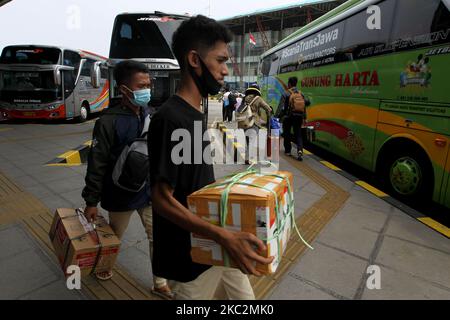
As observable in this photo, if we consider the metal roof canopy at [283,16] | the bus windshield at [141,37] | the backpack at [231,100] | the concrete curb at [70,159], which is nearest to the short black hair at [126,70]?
the concrete curb at [70,159]

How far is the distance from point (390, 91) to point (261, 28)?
54.6 meters

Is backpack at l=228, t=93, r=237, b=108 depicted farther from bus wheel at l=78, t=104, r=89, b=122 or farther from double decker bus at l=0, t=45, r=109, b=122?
bus wheel at l=78, t=104, r=89, b=122

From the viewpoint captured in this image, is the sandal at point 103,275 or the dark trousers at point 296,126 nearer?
the sandal at point 103,275

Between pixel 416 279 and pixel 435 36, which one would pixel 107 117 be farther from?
pixel 435 36

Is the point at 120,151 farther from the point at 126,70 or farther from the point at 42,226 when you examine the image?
the point at 42,226

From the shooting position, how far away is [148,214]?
7.94 ft

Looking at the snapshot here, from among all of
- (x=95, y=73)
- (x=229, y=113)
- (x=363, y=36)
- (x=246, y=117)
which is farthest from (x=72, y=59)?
(x=363, y=36)

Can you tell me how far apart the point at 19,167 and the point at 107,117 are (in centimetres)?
494

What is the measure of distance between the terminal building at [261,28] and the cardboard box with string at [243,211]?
150 ft

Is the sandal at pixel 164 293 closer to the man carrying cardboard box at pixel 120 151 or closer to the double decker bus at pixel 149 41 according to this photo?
the man carrying cardboard box at pixel 120 151

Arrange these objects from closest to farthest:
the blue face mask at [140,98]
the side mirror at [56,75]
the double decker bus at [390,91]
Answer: the blue face mask at [140,98] → the double decker bus at [390,91] → the side mirror at [56,75]

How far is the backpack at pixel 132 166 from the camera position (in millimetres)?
2184

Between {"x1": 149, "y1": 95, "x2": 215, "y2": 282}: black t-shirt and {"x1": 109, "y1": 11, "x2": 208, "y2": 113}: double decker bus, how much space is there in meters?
7.50

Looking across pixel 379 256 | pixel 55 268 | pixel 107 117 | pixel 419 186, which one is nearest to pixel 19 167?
pixel 55 268
